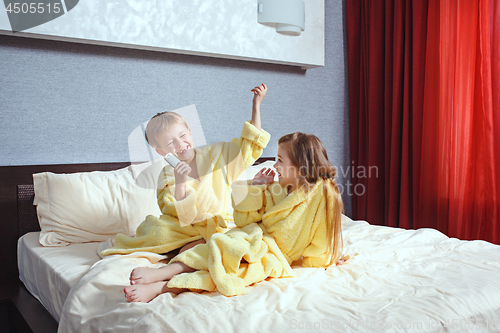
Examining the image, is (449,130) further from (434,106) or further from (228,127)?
(228,127)

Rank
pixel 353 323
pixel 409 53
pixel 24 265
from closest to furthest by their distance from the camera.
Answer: pixel 353 323
pixel 24 265
pixel 409 53

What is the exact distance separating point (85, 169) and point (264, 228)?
1.15 m

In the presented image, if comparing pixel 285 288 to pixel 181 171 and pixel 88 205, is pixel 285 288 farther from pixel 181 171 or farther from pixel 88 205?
pixel 88 205

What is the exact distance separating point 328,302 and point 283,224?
0.37 m

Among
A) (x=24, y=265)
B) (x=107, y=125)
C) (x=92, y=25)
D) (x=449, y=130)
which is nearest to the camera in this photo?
(x=24, y=265)

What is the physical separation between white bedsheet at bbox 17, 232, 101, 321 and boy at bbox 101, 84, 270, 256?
0.14m

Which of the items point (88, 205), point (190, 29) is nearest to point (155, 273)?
point (88, 205)

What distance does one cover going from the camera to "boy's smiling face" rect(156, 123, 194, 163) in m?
1.60

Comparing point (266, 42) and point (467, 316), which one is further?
point (266, 42)

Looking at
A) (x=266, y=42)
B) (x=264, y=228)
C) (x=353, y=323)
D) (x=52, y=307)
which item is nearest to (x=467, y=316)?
(x=353, y=323)

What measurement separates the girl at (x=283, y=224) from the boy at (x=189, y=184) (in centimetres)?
18

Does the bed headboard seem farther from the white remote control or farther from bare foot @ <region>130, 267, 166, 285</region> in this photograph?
bare foot @ <region>130, 267, 166, 285</region>

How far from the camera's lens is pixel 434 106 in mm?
2646

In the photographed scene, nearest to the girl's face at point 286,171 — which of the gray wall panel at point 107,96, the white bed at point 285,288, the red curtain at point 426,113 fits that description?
the white bed at point 285,288
